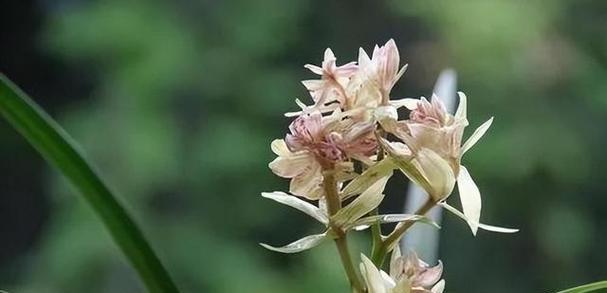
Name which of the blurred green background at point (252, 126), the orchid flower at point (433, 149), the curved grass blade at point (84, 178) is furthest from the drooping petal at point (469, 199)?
the blurred green background at point (252, 126)

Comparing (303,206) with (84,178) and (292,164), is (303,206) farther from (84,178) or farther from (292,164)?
(84,178)

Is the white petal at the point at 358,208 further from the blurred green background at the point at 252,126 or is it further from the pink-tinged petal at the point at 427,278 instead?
the blurred green background at the point at 252,126

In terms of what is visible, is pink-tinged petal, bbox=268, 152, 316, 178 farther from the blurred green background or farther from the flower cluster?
the blurred green background

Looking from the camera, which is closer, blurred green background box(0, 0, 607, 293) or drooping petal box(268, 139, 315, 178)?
drooping petal box(268, 139, 315, 178)

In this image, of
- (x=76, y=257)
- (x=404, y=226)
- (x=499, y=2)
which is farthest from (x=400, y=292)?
(x=499, y=2)

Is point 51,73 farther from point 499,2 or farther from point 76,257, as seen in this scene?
point 499,2

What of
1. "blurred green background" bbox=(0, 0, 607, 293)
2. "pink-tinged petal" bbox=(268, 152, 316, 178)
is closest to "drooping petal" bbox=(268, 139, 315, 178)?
"pink-tinged petal" bbox=(268, 152, 316, 178)

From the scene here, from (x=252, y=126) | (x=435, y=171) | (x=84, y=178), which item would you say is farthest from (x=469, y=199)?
(x=252, y=126)
